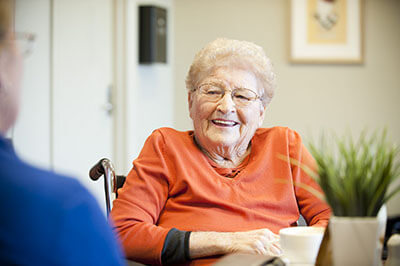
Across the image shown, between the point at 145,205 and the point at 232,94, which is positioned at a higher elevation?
the point at 232,94

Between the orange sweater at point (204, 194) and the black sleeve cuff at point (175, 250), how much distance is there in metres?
0.06

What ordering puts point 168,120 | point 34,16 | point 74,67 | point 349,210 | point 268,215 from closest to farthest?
point 349,210 < point 268,215 < point 34,16 < point 74,67 < point 168,120

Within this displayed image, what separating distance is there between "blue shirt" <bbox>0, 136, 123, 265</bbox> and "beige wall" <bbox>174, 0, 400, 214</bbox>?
11.9 feet

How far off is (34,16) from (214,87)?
1874 mm

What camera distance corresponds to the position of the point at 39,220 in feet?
2.35

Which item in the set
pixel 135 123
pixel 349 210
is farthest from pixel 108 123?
pixel 349 210

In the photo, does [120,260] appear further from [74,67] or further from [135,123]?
[135,123]

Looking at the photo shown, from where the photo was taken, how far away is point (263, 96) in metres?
2.08

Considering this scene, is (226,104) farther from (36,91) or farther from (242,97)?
(36,91)

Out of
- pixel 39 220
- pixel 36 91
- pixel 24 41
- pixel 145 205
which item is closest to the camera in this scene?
pixel 39 220

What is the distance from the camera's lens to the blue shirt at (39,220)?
72 cm

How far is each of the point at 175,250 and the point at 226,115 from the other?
565 millimetres

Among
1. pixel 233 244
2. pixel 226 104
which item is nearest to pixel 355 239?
pixel 233 244

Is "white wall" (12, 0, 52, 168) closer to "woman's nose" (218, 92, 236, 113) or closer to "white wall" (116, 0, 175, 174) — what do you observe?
"white wall" (116, 0, 175, 174)
